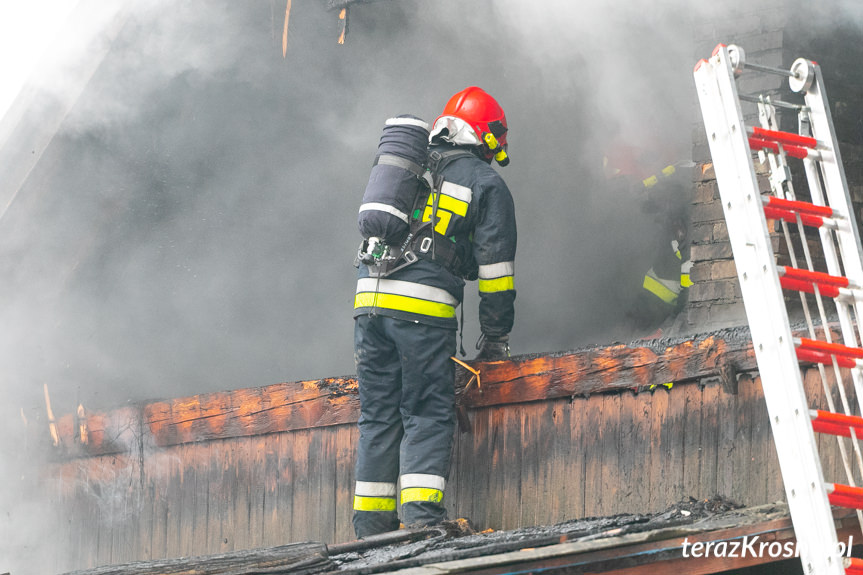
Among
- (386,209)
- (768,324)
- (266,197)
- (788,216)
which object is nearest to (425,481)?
(386,209)

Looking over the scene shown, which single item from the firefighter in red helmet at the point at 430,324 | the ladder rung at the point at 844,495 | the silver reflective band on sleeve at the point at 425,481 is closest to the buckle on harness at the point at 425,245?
the firefighter in red helmet at the point at 430,324

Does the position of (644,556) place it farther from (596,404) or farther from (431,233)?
(431,233)

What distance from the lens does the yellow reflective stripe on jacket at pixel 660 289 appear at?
7281 millimetres

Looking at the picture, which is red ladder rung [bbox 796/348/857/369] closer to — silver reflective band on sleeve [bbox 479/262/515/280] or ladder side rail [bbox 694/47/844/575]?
ladder side rail [bbox 694/47/844/575]

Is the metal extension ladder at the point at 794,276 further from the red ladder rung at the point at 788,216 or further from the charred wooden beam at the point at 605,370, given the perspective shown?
the charred wooden beam at the point at 605,370

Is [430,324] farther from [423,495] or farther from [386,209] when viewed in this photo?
[423,495]

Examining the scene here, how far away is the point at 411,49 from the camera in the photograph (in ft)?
26.2

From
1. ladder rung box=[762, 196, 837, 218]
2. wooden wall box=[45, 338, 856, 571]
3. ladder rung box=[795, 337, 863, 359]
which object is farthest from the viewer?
wooden wall box=[45, 338, 856, 571]

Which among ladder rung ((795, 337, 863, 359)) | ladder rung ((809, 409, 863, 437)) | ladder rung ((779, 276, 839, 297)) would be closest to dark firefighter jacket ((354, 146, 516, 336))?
ladder rung ((779, 276, 839, 297))

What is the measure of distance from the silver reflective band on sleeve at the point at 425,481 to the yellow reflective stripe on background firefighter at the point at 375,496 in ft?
0.87

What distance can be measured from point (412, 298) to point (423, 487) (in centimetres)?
86

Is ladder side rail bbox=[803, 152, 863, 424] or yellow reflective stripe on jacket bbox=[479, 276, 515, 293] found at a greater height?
yellow reflective stripe on jacket bbox=[479, 276, 515, 293]

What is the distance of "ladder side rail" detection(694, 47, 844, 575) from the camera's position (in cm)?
306

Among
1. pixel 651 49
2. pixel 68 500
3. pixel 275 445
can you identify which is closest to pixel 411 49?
pixel 651 49
